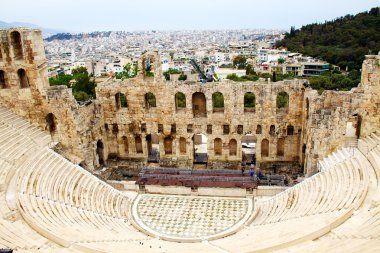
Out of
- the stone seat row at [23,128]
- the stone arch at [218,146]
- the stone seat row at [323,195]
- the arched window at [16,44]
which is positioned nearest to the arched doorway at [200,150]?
the stone arch at [218,146]

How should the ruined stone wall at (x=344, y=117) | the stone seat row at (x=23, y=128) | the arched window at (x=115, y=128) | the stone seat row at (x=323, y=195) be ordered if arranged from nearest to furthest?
the stone seat row at (x=323, y=195) → the ruined stone wall at (x=344, y=117) → the stone seat row at (x=23, y=128) → the arched window at (x=115, y=128)

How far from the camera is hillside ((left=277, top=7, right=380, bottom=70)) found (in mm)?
69875

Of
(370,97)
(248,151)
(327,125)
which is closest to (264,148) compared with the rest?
(248,151)

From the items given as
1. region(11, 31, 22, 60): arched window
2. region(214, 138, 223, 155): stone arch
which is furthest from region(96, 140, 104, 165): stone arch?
region(214, 138, 223, 155): stone arch

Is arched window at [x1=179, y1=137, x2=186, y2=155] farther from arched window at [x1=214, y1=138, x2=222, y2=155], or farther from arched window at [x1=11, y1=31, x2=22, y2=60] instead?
arched window at [x1=11, y1=31, x2=22, y2=60]

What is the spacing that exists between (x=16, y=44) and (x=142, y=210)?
14146 millimetres

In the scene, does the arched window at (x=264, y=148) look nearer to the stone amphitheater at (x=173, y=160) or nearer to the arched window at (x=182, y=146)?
the stone amphitheater at (x=173, y=160)

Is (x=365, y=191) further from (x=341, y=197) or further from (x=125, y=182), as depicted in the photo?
(x=125, y=182)

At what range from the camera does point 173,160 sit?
2775 cm

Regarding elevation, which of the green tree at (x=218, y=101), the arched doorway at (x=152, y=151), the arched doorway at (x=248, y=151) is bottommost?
the arched doorway at (x=248, y=151)

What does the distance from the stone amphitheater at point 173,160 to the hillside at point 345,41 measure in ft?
149

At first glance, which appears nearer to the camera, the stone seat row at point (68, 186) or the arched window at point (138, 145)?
the stone seat row at point (68, 186)

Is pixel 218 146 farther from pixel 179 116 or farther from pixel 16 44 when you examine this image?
pixel 16 44

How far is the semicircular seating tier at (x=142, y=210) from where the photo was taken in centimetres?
1486
